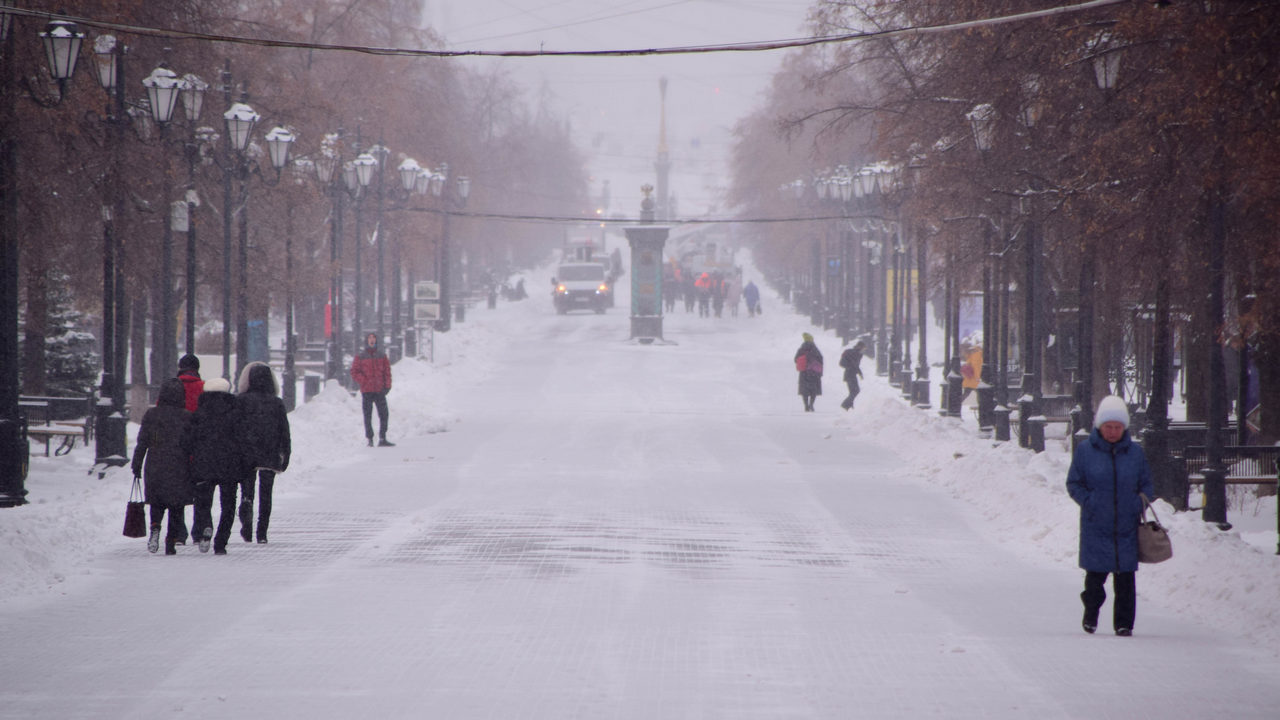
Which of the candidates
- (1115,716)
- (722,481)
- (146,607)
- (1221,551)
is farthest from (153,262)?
(1115,716)

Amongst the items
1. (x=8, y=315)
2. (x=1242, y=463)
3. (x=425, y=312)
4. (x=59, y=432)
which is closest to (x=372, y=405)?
(x=59, y=432)

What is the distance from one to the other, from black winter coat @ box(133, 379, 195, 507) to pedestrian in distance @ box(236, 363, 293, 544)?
1.51 ft

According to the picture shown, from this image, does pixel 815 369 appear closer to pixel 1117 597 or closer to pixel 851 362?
pixel 851 362

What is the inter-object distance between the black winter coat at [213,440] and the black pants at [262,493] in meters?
0.37

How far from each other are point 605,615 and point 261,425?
3.90m

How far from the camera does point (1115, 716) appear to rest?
666cm

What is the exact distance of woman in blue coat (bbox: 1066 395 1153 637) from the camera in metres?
8.55

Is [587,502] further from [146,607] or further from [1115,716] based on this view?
[1115,716]

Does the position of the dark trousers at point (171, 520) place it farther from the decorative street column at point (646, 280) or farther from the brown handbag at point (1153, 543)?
the decorative street column at point (646, 280)

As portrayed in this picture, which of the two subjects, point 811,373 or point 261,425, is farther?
point 811,373

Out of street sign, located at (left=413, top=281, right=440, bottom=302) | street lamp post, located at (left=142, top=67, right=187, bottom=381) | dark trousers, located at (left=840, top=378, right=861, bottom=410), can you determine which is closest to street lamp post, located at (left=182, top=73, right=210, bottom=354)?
street lamp post, located at (left=142, top=67, right=187, bottom=381)

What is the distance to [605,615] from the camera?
920 cm

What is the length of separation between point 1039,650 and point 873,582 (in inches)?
101

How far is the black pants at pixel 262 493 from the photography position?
39.1ft
